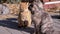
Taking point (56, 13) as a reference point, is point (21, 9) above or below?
above

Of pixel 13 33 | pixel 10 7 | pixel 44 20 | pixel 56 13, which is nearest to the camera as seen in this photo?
pixel 44 20

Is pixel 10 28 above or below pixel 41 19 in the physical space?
below

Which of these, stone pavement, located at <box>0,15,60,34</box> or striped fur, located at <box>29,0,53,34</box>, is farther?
stone pavement, located at <box>0,15,60,34</box>

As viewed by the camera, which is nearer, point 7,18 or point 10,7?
point 7,18

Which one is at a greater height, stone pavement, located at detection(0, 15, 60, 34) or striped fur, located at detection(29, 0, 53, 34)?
striped fur, located at detection(29, 0, 53, 34)

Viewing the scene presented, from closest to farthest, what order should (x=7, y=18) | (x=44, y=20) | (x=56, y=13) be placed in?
(x=44, y=20) → (x=7, y=18) → (x=56, y=13)

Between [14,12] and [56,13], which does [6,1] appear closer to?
[14,12]

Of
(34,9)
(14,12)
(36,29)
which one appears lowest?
(14,12)

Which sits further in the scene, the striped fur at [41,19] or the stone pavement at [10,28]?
the stone pavement at [10,28]

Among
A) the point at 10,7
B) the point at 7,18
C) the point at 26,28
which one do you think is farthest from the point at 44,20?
the point at 10,7

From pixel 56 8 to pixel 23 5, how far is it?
544cm

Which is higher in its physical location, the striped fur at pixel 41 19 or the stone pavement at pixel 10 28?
the striped fur at pixel 41 19

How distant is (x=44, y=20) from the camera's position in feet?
17.4

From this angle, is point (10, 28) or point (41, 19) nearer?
point (41, 19)
